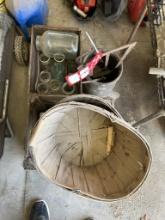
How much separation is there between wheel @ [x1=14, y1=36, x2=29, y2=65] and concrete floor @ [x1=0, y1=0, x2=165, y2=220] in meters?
0.07

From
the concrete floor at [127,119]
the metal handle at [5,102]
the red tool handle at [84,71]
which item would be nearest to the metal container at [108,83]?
the red tool handle at [84,71]

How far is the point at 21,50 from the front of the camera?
66.8 inches

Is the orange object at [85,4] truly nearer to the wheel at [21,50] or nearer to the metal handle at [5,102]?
the wheel at [21,50]

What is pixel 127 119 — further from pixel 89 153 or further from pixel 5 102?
pixel 5 102

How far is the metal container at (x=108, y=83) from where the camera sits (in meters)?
1.47

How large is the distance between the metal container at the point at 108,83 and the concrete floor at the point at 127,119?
0.28m

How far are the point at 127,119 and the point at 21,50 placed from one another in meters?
0.66

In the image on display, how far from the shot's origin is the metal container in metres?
1.47

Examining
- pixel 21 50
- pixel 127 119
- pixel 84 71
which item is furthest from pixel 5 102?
pixel 127 119

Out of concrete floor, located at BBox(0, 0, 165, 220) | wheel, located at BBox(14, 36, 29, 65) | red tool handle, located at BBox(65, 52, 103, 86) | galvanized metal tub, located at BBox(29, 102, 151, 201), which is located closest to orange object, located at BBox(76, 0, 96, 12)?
concrete floor, located at BBox(0, 0, 165, 220)

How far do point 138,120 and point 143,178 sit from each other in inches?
21.6

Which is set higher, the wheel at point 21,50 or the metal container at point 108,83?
the wheel at point 21,50

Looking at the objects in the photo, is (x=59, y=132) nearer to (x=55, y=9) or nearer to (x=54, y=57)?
(x=54, y=57)

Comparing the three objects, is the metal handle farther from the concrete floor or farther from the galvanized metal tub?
the galvanized metal tub
